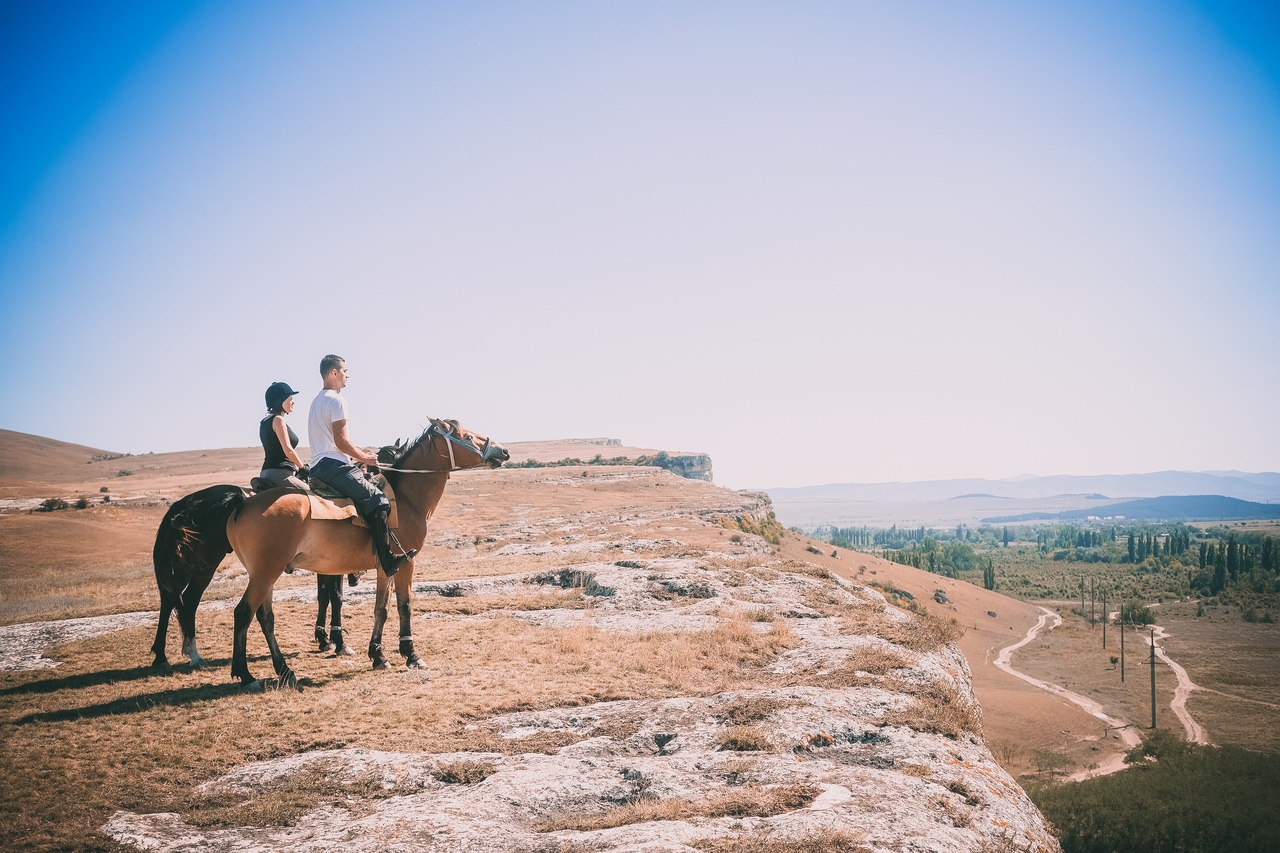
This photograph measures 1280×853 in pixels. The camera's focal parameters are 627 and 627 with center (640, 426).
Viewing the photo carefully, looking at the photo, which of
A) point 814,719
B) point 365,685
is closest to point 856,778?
point 814,719

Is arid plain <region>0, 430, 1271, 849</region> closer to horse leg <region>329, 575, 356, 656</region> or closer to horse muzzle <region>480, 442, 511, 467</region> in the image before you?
horse leg <region>329, 575, 356, 656</region>

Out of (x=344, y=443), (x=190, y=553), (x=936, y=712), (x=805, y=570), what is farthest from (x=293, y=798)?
(x=805, y=570)

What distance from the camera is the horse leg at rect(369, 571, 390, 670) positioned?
33.9ft

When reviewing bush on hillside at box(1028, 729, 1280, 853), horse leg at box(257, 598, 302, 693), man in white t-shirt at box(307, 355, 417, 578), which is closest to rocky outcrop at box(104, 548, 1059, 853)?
horse leg at box(257, 598, 302, 693)

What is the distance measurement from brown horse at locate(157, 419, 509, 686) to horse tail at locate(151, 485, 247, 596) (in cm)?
2

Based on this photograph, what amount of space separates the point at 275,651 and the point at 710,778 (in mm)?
6719

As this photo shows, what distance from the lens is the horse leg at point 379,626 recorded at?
10.3 metres

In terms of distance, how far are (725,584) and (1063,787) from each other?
32065mm

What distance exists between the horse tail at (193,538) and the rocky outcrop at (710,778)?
486cm

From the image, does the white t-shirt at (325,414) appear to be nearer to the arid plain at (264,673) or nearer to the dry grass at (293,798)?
the arid plain at (264,673)

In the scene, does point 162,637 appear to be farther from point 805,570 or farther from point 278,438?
point 805,570

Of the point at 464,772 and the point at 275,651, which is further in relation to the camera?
the point at 275,651

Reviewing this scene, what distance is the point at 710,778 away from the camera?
6426 millimetres

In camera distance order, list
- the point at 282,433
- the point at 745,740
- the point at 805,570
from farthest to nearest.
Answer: the point at 805,570 < the point at 282,433 < the point at 745,740
